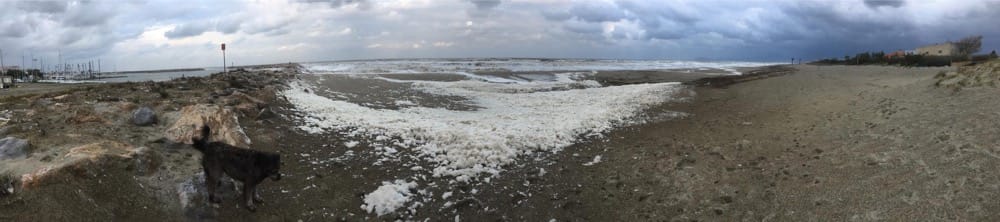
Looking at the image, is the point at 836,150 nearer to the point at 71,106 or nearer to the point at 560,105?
the point at 560,105

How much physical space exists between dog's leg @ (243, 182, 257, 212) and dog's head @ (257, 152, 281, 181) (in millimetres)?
512

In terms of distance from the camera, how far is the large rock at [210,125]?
790cm

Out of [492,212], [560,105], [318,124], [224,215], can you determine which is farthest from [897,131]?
[318,124]

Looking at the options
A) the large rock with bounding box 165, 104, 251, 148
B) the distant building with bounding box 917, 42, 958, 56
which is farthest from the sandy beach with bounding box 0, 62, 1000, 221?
the distant building with bounding box 917, 42, 958, 56

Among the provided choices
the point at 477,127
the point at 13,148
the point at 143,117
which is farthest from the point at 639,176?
the point at 13,148

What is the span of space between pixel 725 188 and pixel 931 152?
3.72 meters

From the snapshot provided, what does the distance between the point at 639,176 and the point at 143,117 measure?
30.5 ft

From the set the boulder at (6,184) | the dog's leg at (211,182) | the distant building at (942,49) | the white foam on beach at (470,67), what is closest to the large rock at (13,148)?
the boulder at (6,184)

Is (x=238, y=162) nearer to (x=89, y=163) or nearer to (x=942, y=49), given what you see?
(x=89, y=163)

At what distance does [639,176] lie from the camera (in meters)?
8.73

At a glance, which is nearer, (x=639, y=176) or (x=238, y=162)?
(x=238, y=162)

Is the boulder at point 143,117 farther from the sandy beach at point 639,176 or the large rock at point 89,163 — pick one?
the large rock at point 89,163

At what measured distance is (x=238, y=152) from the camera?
583 centimetres

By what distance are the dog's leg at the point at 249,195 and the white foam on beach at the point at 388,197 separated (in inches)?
59.5
